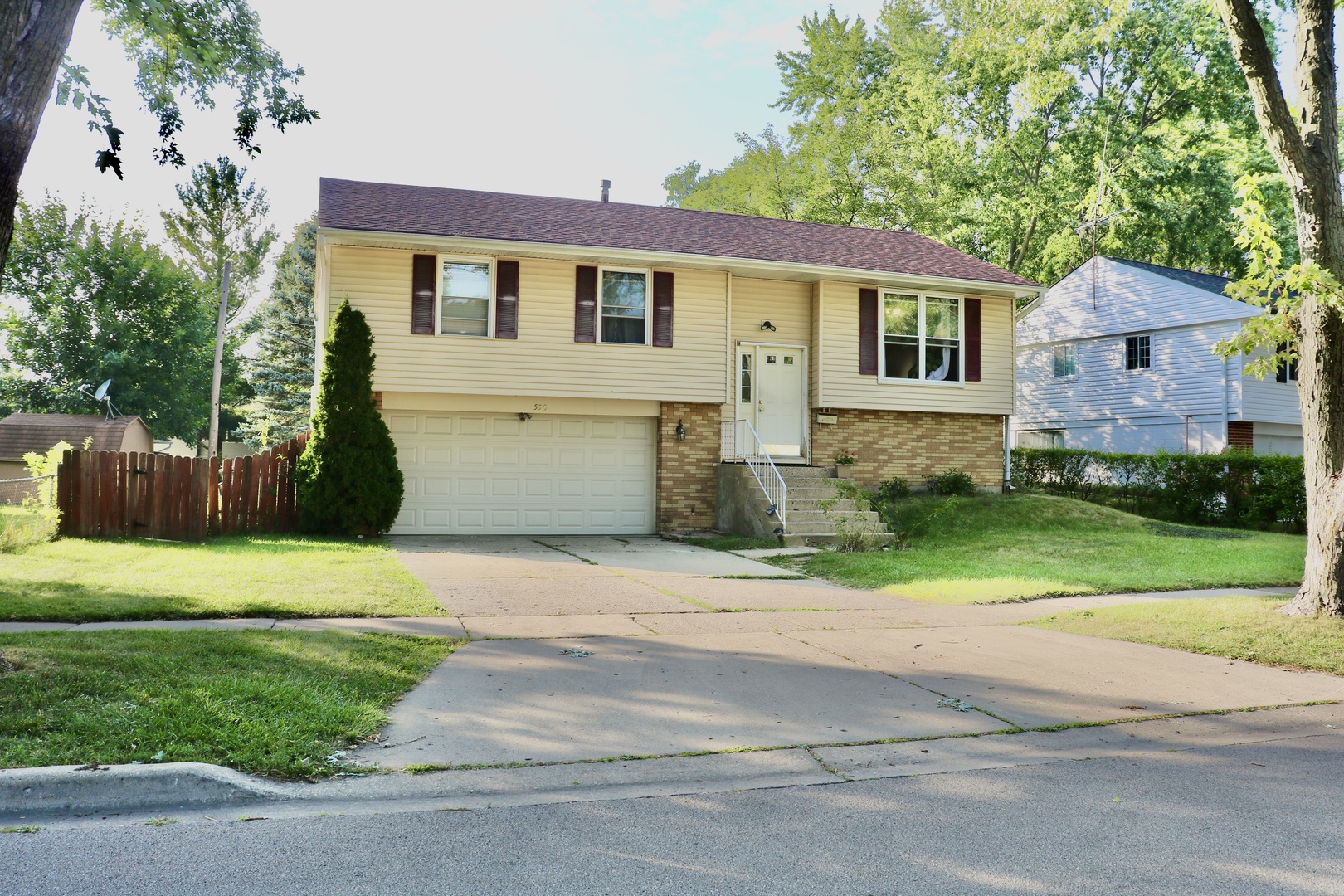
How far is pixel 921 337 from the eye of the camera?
18.0m

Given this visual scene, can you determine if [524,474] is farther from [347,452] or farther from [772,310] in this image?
[772,310]

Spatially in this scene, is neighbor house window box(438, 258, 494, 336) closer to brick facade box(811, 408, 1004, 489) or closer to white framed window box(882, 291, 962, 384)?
brick facade box(811, 408, 1004, 489)

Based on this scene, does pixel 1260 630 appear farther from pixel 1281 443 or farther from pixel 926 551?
pixel 1281 443

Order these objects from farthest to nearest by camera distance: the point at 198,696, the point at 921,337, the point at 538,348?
the point at 921,337
the point at 538,348
the point at 198,696

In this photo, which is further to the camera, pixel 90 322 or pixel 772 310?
pixel 90 322

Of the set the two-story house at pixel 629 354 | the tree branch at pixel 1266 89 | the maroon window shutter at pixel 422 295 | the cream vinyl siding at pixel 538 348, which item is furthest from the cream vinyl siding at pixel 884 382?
the tree branch at pixel 1266 89

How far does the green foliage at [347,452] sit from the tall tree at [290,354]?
20.8m

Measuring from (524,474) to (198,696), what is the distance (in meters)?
11.6

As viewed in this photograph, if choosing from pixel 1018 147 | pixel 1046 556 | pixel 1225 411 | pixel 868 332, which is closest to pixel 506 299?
pixel 868 332

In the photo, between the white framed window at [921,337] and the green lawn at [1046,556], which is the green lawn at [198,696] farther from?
the white framed window at [921,337]

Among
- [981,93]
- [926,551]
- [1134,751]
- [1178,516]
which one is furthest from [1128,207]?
[1134,751]

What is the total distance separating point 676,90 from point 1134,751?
70.3 feet

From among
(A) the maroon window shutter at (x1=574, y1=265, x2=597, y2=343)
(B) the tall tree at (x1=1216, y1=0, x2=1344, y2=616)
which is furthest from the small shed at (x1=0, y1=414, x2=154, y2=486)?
(B) the tall tree at (x1=1216, y1=0, x2=1344, y2=616)

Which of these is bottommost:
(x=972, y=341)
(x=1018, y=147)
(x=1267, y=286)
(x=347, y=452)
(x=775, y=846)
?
(x=775, y=846)
